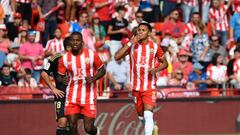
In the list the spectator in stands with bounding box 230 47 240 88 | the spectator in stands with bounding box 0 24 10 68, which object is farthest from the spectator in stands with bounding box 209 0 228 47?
the spectator in stands with bounding box 0 24 10 68

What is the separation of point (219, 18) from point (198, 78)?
3.32 meters

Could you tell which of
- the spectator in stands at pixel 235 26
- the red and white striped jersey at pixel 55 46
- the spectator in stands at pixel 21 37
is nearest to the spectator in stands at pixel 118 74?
the red and white striped jersey at pixel 55 46

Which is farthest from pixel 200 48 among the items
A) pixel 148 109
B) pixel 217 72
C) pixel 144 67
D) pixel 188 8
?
pixel 148 109

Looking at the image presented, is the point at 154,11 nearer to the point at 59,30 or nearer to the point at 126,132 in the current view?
the point at 59,30

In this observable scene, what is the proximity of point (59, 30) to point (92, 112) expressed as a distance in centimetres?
769

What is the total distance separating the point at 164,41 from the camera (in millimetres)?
23188

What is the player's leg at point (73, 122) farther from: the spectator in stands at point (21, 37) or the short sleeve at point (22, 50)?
the spectator in stands at point (21, 37)

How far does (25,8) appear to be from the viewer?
23.5 m

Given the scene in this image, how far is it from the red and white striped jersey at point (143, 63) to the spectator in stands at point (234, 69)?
5907 mm

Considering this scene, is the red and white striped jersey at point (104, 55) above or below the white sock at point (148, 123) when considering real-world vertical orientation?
above

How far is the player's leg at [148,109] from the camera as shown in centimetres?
1523

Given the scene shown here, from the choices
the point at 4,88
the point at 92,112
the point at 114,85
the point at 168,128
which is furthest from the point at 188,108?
the point at 92,112

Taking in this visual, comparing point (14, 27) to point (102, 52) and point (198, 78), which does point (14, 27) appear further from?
point (198, 78)

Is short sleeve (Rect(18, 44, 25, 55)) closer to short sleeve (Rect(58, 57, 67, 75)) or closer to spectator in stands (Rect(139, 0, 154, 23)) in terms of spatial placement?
spectator in stands (Rect(139, 0, 154, 23))
